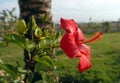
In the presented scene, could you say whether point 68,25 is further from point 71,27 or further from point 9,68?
point 9,68

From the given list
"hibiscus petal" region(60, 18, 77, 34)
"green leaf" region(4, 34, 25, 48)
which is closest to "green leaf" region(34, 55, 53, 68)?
"green leaf" region(4, 34, 25, 48)

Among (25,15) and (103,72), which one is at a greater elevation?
(25,15)

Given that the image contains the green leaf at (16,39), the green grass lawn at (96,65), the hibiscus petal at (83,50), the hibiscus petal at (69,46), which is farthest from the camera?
the green grass lawn at (96,65)

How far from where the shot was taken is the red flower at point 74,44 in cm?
138

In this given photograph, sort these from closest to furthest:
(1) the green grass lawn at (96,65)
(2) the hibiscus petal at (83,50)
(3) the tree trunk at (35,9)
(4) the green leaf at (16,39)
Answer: (2) the hibiscus petal at (83,50), (4) the green leaf at (16,39), (3) the tree trunk at (35,9), (1) the green grass lawn at (96,65)

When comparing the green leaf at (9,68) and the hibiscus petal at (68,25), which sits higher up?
the hibiscus petal at (68,25)

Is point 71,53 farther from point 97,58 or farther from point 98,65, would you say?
point 97,58

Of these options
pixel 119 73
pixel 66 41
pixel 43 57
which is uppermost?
pixel 66 41

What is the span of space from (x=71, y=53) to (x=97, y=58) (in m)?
10.3

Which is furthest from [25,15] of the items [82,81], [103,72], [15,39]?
[103,72]

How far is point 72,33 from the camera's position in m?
1.45

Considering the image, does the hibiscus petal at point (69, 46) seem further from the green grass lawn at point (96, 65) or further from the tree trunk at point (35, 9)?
the green grass lawn at point (96, 65)

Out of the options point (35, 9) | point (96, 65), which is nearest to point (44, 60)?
point (35, 9)

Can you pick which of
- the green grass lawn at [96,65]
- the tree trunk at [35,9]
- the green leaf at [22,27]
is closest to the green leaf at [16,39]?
the green leaf at [22,27]
